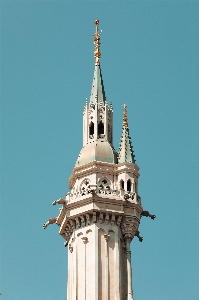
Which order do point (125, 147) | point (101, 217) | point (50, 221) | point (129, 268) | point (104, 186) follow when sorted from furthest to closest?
1. point (125, 147)
2. point (50, 221)
3. point (104, 186)
4. point (101, 217)
5. point (129, 268)

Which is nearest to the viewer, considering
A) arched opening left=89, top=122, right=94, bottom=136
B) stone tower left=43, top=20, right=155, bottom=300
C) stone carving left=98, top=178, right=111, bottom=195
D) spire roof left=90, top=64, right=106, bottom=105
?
stone tower left=43, top=20, right=155, bottom=300

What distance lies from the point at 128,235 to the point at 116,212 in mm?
1552

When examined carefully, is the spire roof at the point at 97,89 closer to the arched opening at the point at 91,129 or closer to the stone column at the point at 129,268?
the arched opening at the point at 91,129

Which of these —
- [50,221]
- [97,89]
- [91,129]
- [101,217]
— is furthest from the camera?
[97,89]

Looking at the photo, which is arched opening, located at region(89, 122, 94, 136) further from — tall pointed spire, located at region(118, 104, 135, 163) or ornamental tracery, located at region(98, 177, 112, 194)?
ornamental tracery, located at region(98, 177, 112, 194)

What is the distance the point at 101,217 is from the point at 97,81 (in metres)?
10.6

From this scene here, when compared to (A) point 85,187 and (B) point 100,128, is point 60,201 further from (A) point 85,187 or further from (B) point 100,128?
(B) point 100,128

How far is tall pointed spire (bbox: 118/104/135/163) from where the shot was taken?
56.0 m

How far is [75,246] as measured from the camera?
53344 millimetres

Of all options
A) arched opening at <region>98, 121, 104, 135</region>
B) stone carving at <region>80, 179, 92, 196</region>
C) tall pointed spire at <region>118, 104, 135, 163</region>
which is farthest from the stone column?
arched opening at <region>98, 121, 104, 135</region>

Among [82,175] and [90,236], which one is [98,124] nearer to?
[82,175]

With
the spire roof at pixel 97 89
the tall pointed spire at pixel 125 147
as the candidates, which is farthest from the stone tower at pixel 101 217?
the spire roof at pixel 97 89

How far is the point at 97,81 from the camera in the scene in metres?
60.1

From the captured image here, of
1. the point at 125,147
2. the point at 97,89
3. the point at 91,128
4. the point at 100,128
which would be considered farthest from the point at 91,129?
the point at 97,89
